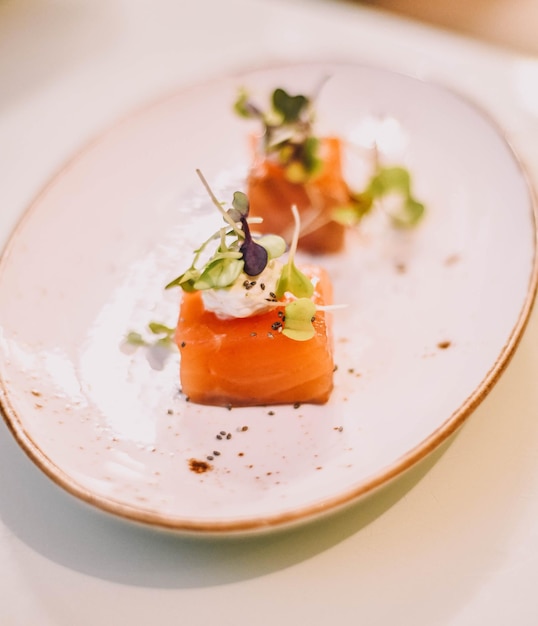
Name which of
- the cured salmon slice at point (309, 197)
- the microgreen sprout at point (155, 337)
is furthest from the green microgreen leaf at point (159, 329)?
the cured salmon slice at point (309, 197)

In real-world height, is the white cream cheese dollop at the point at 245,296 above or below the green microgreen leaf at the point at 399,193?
below

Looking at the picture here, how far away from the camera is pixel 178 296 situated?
1.69 meters

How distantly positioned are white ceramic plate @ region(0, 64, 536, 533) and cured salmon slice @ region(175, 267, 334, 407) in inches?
1.3

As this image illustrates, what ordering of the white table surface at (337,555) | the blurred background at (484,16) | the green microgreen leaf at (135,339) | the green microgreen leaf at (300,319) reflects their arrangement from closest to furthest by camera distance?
the white table surface at (337,555) → the green microgreen leaf at (300,319) → the green microgreen leaf at (135,339) → the blurred background at (484,16)

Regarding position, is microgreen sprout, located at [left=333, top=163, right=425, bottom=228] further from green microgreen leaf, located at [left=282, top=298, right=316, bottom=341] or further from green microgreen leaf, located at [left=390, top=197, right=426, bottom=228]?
green microgreen leaf, located at [left=282, top=298, right=316, bottom=341]

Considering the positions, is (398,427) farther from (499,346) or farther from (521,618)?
(521,618)

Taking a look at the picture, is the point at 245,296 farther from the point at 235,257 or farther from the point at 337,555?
the point at 337,555

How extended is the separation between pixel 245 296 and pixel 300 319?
0.12 metres

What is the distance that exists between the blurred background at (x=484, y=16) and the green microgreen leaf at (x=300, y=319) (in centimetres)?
143

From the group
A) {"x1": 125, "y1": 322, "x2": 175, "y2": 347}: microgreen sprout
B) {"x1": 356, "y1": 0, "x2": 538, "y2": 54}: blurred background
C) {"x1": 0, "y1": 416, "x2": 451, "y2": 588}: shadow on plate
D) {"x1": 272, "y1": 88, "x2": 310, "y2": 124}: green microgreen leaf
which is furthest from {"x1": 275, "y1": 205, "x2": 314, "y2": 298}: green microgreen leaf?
{"x1": 356, "y1": 0, "x2": 538, "y2": 54}: blurred background

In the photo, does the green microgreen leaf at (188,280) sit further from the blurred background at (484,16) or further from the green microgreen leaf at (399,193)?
the blurred background at (484,16)

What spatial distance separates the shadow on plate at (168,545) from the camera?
1.19 meters

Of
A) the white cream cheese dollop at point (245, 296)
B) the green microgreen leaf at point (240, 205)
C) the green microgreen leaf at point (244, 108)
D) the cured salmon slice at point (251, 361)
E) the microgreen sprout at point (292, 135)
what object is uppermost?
the green microgreen leaf at point (244, 108)

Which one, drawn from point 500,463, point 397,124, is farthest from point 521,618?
point 397,124
